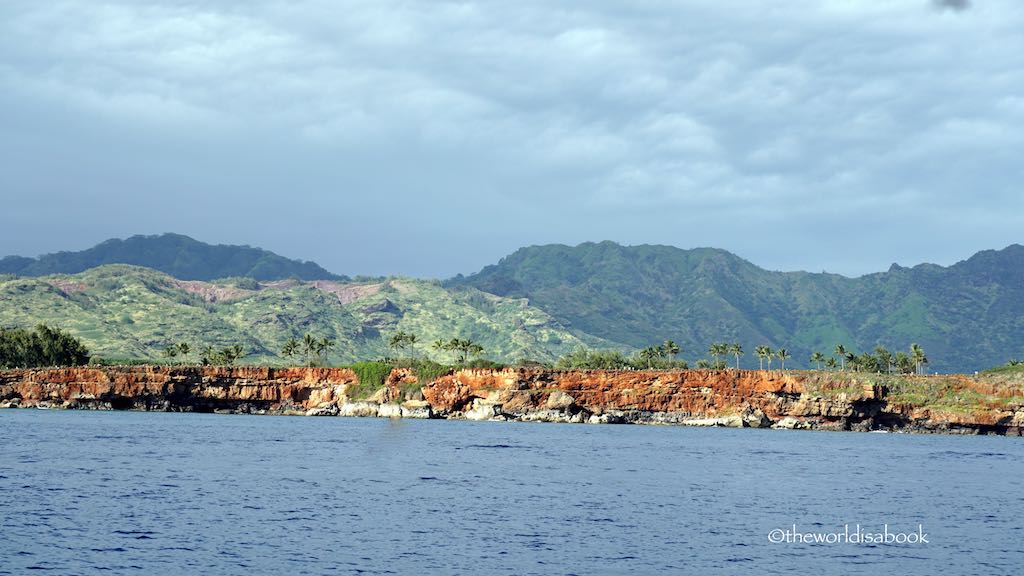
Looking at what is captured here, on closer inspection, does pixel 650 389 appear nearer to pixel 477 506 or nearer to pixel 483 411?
pixel 483 411

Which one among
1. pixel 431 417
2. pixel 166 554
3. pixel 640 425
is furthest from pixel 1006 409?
pixel 166 554

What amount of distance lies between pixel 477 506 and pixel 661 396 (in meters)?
124

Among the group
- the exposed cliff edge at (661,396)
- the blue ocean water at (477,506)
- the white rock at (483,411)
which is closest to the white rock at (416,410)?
the exposed cliff edge at (661,396)

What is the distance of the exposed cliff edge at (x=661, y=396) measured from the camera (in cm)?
17588

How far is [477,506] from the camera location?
213ft

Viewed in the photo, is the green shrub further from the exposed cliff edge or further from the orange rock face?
the orange rock face

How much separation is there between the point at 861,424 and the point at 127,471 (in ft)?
467

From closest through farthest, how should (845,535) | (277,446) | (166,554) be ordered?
1. (166,554)
2. (845,535)
3. (277,446)

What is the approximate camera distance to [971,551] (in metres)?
52.6

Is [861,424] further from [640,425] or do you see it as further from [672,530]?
[672,530]

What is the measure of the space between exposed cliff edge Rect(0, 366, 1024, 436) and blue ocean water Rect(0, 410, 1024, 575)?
55.4 meters

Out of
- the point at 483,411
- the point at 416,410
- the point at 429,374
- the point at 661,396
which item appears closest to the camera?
the point at 661,396

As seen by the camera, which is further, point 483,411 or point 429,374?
point 429,374

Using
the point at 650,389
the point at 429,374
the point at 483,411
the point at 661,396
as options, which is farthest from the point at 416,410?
the point at 661,396
